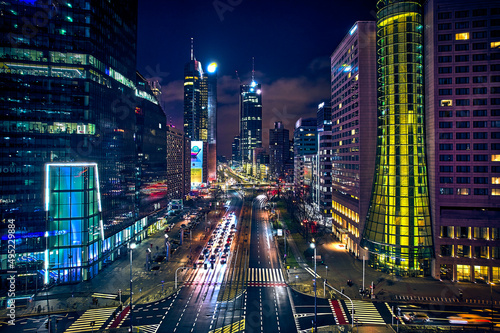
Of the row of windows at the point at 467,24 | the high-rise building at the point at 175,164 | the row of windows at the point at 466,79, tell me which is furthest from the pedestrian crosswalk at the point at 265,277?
the high-rise building at the point at 175,164

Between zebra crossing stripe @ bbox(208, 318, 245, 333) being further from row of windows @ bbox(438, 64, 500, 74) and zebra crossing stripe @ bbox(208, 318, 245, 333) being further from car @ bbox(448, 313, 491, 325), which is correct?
row of windows @ bbox(438, 64, 500, 74)

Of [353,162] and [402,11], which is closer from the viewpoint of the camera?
[402,11]

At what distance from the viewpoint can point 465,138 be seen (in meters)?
58.1

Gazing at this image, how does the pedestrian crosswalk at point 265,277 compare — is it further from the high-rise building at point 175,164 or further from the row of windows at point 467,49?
the high-rise building at point 175,164

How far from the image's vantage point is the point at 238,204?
6688 inches

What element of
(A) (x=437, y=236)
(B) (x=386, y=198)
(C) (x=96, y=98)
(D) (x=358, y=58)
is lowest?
(A) (x=437, y=236)

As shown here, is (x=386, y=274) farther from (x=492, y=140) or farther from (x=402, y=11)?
(x=402, y=11)

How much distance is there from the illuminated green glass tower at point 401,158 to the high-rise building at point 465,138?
2984 mm

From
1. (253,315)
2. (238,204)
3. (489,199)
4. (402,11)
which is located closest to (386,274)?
(489,199)

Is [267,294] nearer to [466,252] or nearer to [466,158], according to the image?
[466,252]

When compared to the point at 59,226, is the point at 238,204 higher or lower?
lower

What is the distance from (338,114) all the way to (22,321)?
90.2 m

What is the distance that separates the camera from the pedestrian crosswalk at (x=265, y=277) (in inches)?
2169

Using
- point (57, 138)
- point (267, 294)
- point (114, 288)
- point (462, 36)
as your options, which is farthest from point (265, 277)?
point (462, 36)
